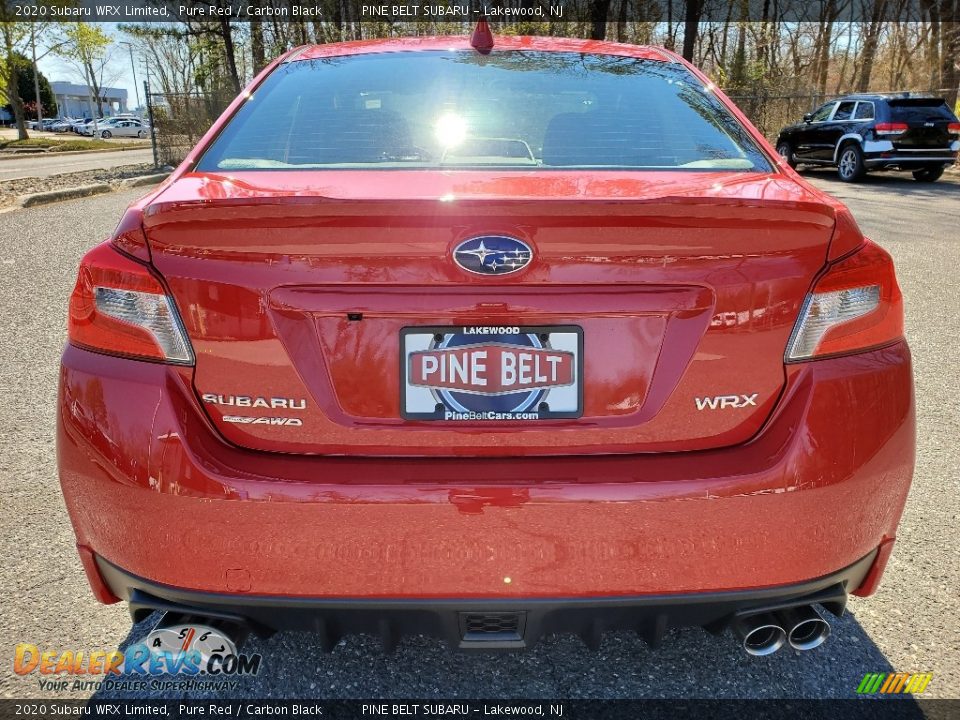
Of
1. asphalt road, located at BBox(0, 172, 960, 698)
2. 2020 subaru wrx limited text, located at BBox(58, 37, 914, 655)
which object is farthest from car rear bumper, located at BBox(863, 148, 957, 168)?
2020 subaru wrx limited text, located at BBox(58, 37, 914, 655)

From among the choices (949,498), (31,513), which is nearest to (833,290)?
(949,498)

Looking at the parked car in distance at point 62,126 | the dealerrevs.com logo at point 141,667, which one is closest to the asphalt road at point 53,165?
the dealerrevs.com logo at point 141,667

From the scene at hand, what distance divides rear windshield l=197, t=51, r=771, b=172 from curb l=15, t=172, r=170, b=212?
10724 mm

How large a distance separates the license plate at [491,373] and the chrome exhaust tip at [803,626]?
0.70 metres

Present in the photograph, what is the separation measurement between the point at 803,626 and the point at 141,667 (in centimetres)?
170

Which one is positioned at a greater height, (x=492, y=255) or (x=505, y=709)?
(x=492, y=255)

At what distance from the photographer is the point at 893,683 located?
2.07 metres

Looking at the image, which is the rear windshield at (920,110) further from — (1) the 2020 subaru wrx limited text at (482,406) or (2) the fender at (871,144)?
(1) the 2020 subaru wrx limited text at (482,406)

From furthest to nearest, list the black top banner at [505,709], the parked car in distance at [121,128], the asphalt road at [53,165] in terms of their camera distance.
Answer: the parked car in distance at [121,128] < the asphalt road at [53,165] < the black top banner at [505,709]

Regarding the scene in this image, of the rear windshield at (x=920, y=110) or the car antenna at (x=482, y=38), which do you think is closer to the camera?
the car antenna at (x=482, y=38)

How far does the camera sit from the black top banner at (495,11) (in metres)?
23.6

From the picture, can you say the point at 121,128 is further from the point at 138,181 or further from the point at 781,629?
the point at 781,629

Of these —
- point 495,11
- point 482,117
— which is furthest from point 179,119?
point 482,117

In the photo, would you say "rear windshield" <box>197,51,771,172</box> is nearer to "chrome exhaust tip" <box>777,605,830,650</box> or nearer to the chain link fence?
"chrome exhaust tip" <box>777,605,830,650</box>
